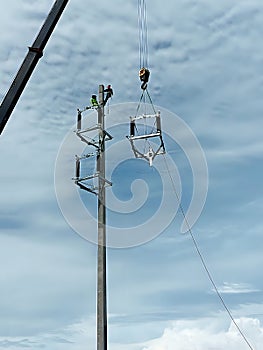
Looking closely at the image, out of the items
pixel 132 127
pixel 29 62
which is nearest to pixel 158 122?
pixel 132 127

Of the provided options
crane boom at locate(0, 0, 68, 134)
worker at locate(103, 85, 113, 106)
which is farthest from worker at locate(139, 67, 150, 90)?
crane boom at locate(0, 0, 68, 134)

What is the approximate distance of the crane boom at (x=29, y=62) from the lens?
18.8m

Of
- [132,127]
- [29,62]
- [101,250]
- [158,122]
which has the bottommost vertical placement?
[101,250]

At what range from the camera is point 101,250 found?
20.5 m

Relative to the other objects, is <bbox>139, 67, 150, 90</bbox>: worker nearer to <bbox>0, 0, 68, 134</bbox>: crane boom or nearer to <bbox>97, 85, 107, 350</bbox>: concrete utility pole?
<bbox>97, 85, 107, 350</bbox>: concrete utility pole

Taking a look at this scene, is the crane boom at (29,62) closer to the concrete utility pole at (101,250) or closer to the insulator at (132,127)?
the concrete utility pole at (101,250)

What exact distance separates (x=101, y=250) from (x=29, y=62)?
7.70 m

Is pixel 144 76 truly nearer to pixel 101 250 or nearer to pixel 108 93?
pixel 108 93

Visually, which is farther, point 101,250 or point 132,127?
point 132,127

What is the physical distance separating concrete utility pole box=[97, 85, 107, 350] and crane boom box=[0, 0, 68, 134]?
3.63 m

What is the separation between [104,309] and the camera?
19891 mm

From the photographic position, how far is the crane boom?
1876 centimetres

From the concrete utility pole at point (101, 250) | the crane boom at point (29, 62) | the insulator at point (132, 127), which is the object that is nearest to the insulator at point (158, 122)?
the insulator at point (132, 127)

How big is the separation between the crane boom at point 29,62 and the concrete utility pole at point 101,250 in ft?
11.9
